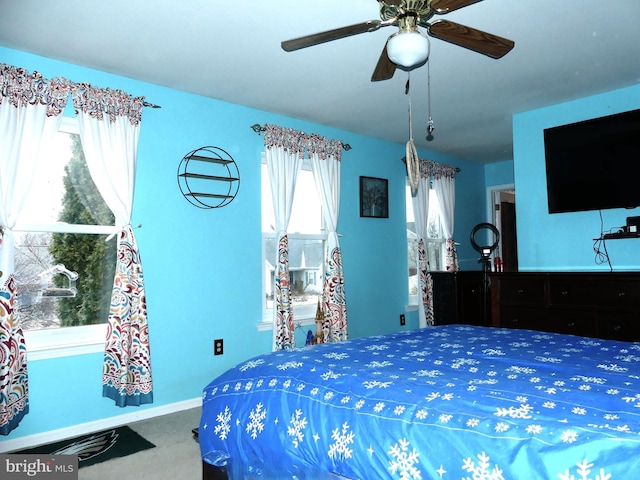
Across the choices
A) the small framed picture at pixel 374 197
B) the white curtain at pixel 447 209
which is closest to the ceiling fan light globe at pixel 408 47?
the small framed picture at pixel 374 197

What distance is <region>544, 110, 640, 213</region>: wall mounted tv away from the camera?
11.3ft

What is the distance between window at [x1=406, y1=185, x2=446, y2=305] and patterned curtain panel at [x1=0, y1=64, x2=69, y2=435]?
3631mm

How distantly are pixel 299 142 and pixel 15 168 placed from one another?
2.20 m

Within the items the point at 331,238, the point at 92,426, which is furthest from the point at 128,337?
the point at 331,238

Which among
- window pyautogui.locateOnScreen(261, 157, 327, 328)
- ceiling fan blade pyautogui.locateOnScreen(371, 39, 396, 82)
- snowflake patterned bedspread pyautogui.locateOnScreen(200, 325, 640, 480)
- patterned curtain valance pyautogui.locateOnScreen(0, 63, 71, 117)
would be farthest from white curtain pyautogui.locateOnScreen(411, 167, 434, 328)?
patterned curtain valance pyautogui.locateOnScreen(0, 63, 71, 117)

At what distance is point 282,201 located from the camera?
398 cm

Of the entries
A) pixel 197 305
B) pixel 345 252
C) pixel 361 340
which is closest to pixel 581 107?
pixel 345 252

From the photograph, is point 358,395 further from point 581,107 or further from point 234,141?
point 581,107

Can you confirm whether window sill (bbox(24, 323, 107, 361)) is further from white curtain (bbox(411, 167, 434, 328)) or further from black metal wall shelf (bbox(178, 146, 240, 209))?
white curtain (bbox(411, 167, 434, 328))

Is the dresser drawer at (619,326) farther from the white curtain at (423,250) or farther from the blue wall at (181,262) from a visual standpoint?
the blue wall at (181,262)

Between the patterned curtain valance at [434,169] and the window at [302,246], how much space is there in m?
1.58

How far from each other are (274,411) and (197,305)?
2108mm

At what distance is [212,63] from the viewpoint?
308 cm

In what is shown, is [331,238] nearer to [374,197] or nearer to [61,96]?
[374,197]
